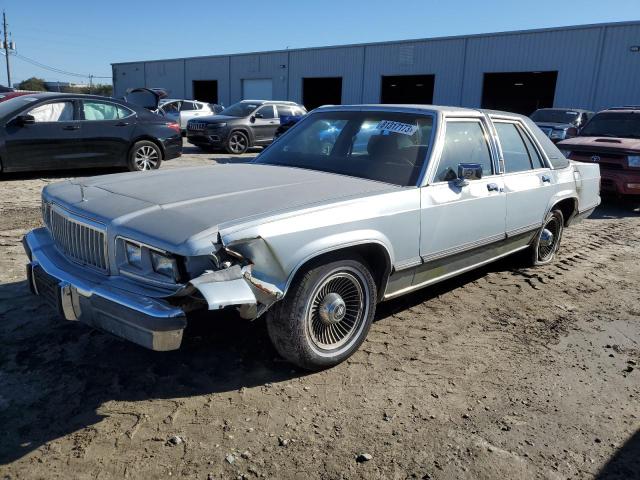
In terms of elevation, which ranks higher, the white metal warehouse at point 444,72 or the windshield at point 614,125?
the white metal warehouse at point 444,72

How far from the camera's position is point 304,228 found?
2.89 m

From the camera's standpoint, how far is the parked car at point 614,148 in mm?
8742

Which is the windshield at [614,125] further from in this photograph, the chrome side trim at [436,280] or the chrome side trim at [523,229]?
the chrome side trim at [436,280]

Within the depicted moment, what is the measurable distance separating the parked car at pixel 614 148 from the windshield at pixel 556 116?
424 cm

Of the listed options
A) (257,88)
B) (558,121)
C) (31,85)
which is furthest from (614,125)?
(31,85)

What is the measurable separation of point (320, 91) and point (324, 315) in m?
33.3

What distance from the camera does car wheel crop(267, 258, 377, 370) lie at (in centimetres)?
296

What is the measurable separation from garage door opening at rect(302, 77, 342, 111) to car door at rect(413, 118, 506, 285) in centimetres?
2858

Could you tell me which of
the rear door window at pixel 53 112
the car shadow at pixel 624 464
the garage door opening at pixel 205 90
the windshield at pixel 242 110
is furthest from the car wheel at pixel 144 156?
the garage door opening at pixel 205 90

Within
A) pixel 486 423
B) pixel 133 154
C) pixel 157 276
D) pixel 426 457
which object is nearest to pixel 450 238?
pixel 486 423

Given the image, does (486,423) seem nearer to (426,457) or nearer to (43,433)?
(426,457)

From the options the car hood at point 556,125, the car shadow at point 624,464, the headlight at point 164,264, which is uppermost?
the car hood at point 556,125

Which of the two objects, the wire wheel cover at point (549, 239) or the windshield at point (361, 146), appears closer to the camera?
the windshield at point (361, 146)

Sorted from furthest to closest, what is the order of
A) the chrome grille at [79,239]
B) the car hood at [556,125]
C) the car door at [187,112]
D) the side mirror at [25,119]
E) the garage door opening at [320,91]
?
the garage door opening at [320,91] < the car door at [187,112] < the car hood at [556,125] < the side mirror at [25,119] < the chrome grille at [79,239]
